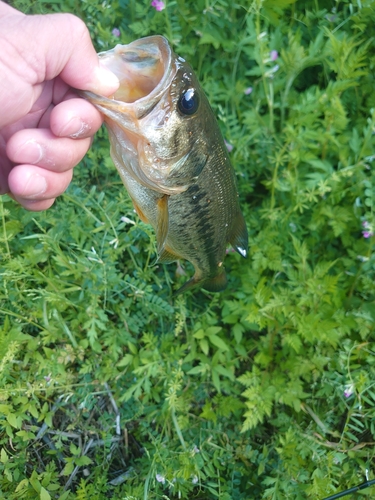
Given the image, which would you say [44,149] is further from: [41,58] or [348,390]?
[348,390]

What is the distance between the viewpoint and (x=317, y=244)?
10.4 ft

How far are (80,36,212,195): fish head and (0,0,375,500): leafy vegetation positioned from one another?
73cm

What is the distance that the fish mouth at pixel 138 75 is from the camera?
156 centimetres

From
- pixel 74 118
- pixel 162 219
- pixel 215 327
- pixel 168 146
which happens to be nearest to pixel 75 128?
pixel 74 118

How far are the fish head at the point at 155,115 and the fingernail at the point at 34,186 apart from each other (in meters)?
0.34

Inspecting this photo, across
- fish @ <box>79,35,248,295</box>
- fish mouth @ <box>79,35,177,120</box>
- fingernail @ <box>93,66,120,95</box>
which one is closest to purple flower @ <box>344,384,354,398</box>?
fish @ <box>79,35,248,295</box>

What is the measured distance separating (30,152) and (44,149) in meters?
0.06

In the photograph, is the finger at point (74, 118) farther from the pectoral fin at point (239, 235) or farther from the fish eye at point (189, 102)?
the pectoral fin at point (239, 235)

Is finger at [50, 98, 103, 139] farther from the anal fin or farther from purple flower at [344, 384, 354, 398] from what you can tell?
purple flower at [344, 384, 354, 398]

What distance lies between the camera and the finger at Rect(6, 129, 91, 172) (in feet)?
5.49

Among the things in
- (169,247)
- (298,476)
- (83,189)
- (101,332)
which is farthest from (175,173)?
(298,476)

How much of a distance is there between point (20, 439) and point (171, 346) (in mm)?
1105

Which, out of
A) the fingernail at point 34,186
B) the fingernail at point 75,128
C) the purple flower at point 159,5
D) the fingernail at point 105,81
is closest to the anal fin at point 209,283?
the fingernail at point 34,186

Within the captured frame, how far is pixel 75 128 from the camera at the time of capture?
1658 mm
